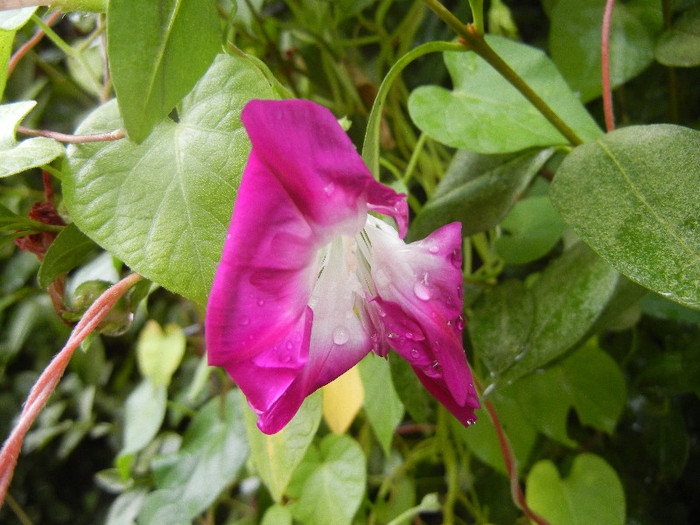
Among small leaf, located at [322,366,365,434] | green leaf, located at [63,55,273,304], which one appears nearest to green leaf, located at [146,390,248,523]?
small leaf, located at [322,366,365,434]

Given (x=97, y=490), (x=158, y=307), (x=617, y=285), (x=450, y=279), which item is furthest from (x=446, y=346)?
(x=97, y=490)

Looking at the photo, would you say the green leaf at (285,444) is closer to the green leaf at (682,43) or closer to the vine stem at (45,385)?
the vine stem at (45,385)

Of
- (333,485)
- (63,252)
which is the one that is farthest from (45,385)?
(333,485)

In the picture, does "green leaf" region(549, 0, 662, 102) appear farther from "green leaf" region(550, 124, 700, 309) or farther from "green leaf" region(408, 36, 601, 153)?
"green leaf" region(550, 124, 700, 309)

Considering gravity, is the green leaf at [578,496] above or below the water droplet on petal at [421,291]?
below

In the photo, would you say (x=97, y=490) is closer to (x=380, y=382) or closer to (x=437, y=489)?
(x=437, y=489)

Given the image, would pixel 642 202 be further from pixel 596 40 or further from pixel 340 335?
pixel 596 40

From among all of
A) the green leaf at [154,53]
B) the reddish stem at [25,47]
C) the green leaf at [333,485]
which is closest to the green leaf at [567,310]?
the green leaf at [333,485]
